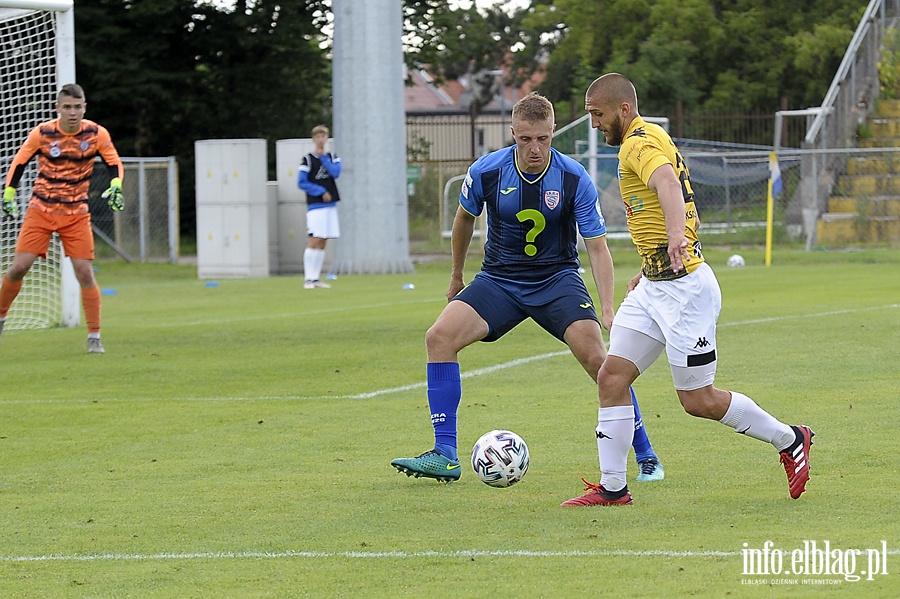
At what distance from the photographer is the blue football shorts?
23.5 ft

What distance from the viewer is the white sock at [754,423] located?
632 cm

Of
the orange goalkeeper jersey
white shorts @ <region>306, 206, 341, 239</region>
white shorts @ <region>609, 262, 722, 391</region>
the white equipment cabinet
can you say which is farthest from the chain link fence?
white shorts @ <region>609, 262, 722, 391</region>

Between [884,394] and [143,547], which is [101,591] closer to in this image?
[143,547]

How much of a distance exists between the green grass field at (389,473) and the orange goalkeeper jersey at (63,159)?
4.88ft

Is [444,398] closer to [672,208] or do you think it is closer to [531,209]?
[531,209]

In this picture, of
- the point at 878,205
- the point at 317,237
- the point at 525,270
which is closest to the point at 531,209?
the point at 525,270

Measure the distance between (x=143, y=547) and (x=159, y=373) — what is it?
241 inches

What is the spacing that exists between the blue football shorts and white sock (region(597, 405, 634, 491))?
87 centimetres

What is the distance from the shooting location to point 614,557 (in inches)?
209

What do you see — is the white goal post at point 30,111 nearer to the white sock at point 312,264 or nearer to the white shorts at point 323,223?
the white sock at point 312,264

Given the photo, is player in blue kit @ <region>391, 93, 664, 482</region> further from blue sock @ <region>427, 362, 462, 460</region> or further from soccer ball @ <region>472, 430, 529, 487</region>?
soccer ball @ <region>472, 430, 529, 487</region>

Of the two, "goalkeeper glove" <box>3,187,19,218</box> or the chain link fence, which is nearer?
"goalkeeper glove" <box>3,187,19,218</box>

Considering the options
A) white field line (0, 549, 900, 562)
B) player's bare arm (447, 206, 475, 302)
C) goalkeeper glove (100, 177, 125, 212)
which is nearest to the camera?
white field line (0, 549, 900, 562)

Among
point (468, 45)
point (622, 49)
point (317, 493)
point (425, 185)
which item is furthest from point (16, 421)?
point (468, 45)
